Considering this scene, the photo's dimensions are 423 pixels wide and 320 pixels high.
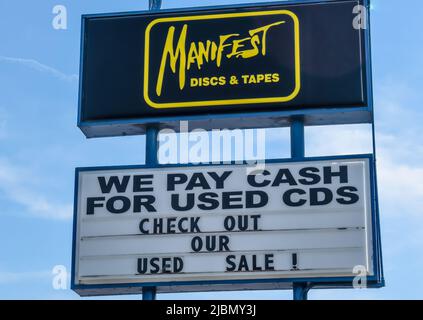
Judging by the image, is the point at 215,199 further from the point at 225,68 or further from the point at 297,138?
the point at 225,68

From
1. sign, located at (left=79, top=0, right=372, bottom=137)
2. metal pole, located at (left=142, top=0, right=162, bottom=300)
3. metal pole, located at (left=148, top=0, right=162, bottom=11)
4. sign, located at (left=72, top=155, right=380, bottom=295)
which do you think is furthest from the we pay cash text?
metal pole, located at (left=148, top=0, right=162, bottom=11)

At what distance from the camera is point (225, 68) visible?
57.3 ft

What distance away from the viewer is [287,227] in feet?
53.3

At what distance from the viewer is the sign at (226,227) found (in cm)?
1603

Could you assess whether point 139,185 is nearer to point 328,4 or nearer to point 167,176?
point 167,176

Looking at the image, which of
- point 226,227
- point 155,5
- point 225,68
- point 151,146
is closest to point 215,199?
point 226,227

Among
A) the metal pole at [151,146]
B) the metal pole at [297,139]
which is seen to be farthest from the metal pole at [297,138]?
the metal pole at [151,146]

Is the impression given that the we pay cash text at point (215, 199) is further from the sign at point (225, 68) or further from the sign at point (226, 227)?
the sign at point (225, 68)

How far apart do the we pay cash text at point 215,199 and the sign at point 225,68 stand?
3.28 ft
